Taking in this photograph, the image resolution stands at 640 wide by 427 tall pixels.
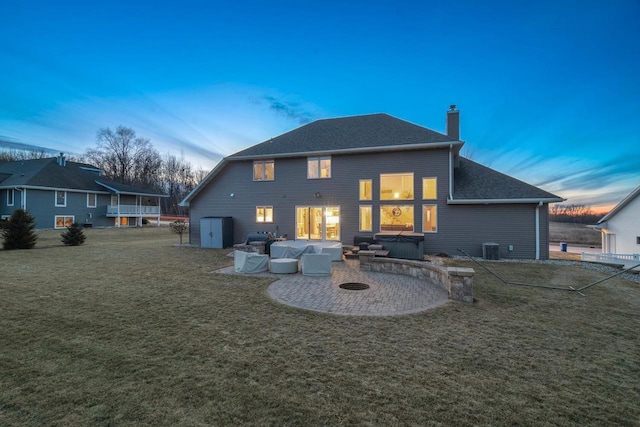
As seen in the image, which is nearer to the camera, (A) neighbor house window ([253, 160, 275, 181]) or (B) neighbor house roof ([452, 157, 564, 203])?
(B) neighbor house roof ([452, 157, 564, 203])

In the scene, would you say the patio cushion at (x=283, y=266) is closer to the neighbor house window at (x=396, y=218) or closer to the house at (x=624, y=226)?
the neighbor house window at (x=396, y=218)

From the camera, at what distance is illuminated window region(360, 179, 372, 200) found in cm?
1377

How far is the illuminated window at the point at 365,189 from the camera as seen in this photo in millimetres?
13766

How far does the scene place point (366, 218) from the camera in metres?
13.8

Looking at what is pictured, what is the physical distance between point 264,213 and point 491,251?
11.2m

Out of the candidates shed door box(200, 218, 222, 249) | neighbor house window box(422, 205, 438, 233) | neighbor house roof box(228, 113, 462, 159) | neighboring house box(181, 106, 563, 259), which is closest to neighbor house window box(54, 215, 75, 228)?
neighboring house box(181, 106, 563, 259)

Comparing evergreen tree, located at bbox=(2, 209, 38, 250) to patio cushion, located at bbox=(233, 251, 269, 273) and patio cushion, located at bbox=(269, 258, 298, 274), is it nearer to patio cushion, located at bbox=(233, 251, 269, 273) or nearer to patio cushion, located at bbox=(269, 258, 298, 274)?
patio cushion, located at bbox=(233, 251, 269, 273)

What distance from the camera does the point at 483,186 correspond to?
41.5 ft

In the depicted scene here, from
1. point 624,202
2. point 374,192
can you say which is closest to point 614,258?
point 624,202

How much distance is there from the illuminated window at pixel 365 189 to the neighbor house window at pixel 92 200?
27331 mm

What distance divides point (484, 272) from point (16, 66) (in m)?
28.1

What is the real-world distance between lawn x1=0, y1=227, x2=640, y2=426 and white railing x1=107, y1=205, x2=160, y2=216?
83.4 feet

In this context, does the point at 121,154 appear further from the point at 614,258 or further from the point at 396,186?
the point at 614,258

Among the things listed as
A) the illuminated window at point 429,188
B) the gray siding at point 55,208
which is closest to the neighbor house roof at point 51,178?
the gray siding at point 55,208
